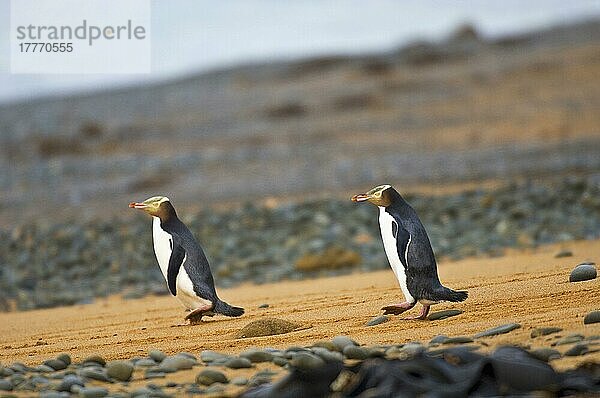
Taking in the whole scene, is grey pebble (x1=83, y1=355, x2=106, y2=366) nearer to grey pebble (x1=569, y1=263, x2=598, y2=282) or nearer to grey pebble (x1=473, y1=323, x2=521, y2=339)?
grey pebble (x1=473, y1=323, x2=521, y2=339)

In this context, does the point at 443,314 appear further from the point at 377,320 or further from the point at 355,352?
the point at 355,352

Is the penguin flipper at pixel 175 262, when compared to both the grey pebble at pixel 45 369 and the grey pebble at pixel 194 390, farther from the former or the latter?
the grey pebble at pixel 194 390

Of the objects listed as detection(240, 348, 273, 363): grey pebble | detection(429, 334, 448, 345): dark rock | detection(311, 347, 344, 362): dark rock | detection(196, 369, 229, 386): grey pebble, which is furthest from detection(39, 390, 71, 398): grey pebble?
detection(429, 334, 448, 345): dark rock

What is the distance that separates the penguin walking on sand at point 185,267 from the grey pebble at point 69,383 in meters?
2.14

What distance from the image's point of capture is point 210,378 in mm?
5852

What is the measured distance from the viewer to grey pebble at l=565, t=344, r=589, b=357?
5.75m

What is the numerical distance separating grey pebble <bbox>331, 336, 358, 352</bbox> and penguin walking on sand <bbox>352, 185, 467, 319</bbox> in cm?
97

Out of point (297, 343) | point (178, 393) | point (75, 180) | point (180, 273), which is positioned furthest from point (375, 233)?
point (75, 180)

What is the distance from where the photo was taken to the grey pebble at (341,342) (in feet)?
20.8

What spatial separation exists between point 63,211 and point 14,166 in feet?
23.1

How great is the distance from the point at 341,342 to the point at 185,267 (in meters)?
2.22

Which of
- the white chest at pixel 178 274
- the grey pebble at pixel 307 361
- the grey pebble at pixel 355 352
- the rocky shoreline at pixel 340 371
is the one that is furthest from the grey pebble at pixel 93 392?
the white chest at pixel 178 274

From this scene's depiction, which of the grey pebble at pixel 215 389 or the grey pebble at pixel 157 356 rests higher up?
the grey pebble at pixel 157 356

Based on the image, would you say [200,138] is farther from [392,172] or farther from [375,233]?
[375,233]
